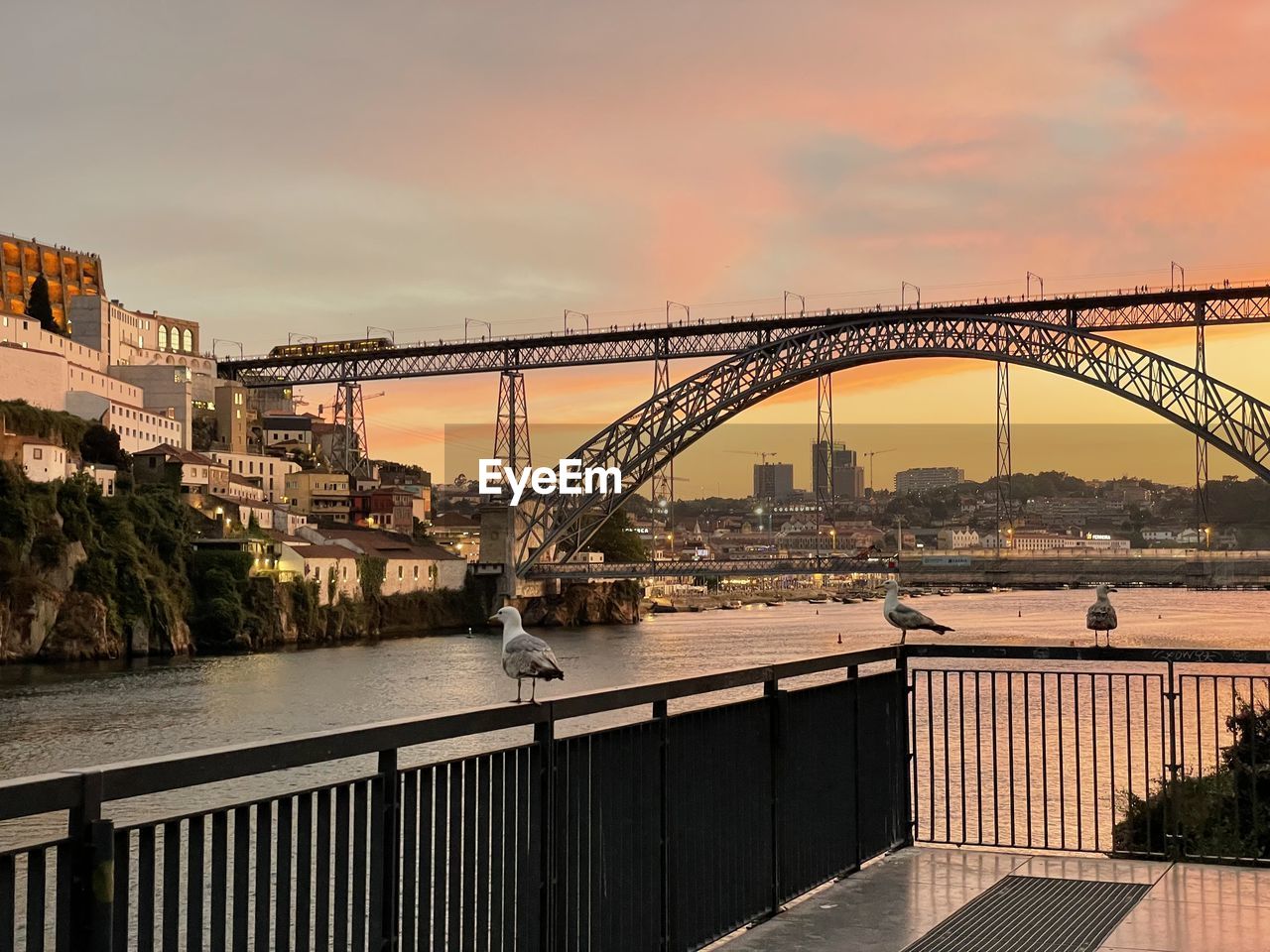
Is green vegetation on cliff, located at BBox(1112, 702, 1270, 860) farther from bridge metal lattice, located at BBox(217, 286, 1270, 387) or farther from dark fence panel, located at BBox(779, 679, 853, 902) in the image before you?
bridge metal lattice, located at BBox(217, 286, 1270, 387)

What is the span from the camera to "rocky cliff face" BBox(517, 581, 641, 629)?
82938mm

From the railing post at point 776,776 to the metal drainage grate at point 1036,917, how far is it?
681mm

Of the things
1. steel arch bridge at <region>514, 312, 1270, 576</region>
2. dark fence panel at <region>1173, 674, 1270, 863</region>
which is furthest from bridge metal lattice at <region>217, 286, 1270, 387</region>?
dark fence panel at <region>1173, 674, 1270, 863</region>

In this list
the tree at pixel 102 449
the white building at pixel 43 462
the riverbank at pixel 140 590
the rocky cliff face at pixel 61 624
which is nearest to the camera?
the rocky cliff face at pixel 61 624

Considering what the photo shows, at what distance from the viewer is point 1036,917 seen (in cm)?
582

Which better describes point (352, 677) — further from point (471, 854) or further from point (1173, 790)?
point (471, 854)

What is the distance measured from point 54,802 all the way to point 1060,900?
457 centimetres

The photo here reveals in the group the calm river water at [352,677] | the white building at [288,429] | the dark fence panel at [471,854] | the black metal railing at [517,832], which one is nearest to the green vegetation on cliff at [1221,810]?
the black metal railing at [517,832]

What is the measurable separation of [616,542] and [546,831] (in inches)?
4375

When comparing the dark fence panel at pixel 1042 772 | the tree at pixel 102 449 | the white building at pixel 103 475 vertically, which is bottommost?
the dark fence panel at pixel 1042 772

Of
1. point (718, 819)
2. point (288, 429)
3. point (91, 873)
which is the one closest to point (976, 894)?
point (718, 819)

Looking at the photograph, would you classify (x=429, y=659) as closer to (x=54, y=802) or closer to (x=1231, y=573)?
(x=1231, y=573)

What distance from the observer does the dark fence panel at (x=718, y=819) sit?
17.4 ft

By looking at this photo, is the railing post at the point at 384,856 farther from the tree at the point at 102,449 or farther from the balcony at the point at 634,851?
the tree at the point at 102,449
